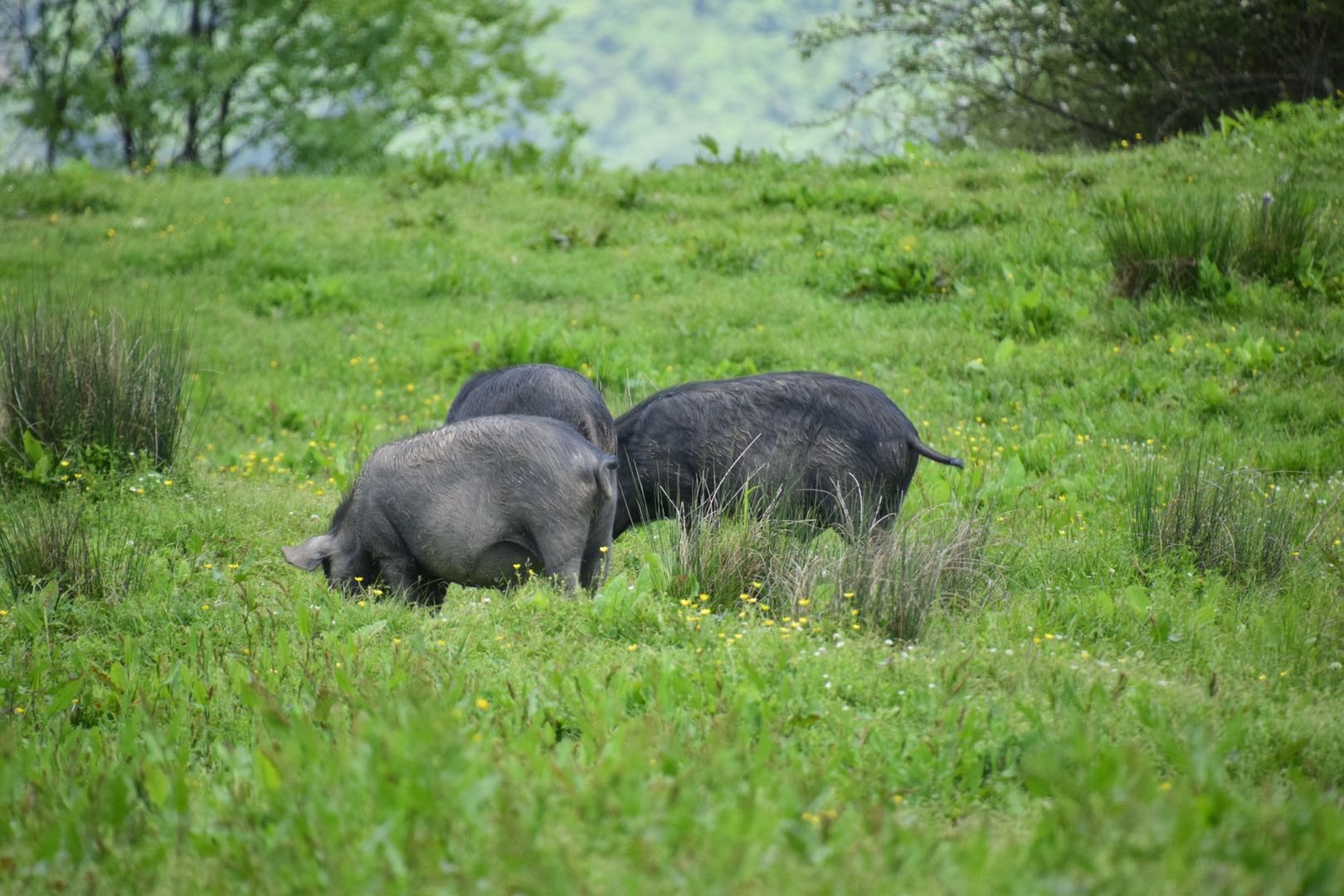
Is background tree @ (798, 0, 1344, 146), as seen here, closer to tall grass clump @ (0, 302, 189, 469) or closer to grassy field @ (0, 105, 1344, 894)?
grassy field @ (0, 105, 1344, 894)

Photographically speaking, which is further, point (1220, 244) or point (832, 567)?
point (1220, 244)

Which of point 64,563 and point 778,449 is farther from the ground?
point 778,449

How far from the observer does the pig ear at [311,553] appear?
16.5 ft

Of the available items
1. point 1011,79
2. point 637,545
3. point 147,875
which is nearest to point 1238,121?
point 1011,79

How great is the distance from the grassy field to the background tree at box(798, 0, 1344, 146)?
2705 mm

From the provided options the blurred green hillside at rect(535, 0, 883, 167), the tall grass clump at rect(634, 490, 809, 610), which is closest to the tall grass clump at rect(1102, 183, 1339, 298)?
the tall grass clump at rect(634, 490, 809, 610)

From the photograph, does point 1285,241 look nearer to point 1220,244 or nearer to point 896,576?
point 1220,244

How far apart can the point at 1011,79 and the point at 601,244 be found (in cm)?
876

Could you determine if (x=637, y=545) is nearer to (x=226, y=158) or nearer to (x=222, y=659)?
(x=222, y=659)

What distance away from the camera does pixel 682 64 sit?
143 feet

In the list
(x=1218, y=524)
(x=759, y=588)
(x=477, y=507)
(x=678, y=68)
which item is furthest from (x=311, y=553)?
(x=678, y=68)

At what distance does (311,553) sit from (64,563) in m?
1.09

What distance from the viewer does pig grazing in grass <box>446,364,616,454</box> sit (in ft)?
18.9

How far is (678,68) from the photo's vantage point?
4328 cm
